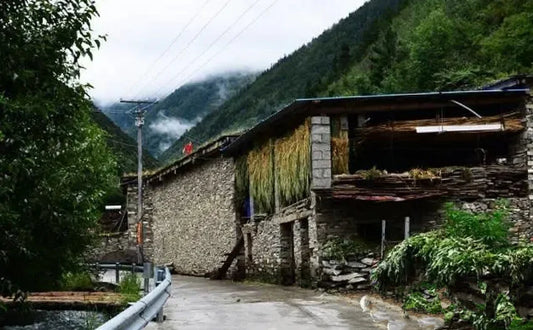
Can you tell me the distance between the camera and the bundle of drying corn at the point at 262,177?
22.7 metres

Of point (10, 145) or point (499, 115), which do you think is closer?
point (10, 145)

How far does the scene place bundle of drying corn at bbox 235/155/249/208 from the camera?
25.9 meters

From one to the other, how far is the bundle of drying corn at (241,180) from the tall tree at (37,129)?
596 inches

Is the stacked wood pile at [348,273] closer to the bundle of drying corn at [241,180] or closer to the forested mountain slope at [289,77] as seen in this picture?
the bundle of drying corn at [241,180]

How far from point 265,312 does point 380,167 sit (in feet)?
32.1

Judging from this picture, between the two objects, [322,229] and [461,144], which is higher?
[461,144]

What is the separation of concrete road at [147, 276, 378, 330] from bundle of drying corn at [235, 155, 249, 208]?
31.6 ft

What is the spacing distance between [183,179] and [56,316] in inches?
771

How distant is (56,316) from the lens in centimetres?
1429

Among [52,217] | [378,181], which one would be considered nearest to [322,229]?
[378,181]

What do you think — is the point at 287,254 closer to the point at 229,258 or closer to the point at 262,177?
the point at 262,177

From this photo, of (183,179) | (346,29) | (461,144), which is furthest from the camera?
(346,29)

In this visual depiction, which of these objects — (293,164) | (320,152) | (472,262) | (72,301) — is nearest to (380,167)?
(293,164)

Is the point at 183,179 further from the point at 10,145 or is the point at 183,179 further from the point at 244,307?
the point at 10,145
